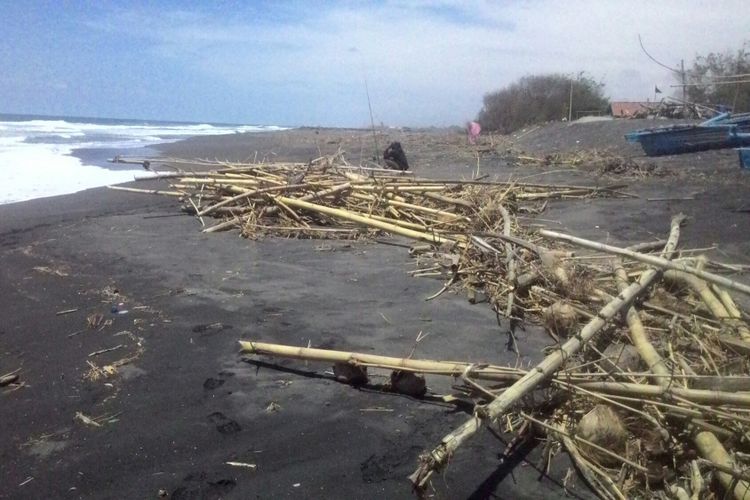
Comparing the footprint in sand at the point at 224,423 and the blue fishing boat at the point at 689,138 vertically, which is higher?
the blue fishing boat at the point at 689,138

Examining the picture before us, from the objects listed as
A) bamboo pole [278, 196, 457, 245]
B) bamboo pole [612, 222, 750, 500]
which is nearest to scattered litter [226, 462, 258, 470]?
bamboo pole [612, 222, 750, 500]

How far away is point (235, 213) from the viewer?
8.45 m

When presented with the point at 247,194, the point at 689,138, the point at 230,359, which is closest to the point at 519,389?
the point at 230,359

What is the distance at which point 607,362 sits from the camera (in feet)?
10.6

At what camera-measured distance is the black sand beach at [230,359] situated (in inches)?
111

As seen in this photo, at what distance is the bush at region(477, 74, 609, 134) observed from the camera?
35.3m

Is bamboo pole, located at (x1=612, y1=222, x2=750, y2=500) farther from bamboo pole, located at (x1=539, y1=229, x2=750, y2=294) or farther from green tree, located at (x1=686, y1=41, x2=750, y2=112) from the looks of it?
green tree, located at (x1=686, y1=41, x2=750, y2=112)

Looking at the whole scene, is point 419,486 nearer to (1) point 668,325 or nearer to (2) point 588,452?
(2) point 588,452

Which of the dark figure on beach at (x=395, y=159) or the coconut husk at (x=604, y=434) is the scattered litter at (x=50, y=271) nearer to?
the coconut husk at (x=604, y=434)

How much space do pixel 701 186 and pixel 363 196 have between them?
646 centimetres

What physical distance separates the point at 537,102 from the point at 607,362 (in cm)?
3495

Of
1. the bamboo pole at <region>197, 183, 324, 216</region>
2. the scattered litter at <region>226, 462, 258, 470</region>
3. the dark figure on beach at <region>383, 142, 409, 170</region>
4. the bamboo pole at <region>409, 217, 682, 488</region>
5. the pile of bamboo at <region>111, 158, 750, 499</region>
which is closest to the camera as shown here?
the bamboo pole at <region>409, 217, 682, 488</region>

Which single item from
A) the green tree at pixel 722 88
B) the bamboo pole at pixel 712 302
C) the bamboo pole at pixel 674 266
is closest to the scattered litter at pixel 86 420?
the bamboo pole at pixel 674 266

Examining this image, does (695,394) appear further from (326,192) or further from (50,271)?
(50,271)
